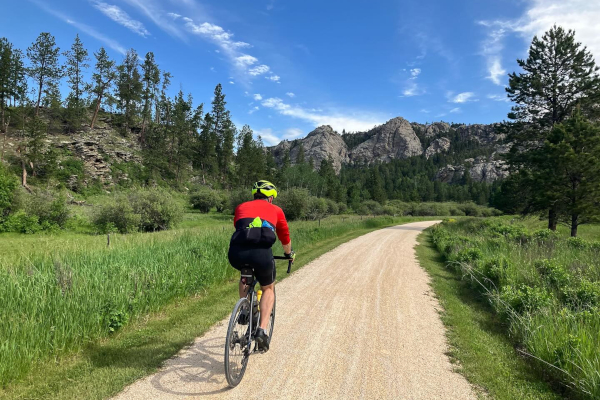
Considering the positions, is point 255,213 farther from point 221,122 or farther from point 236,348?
point 221,122

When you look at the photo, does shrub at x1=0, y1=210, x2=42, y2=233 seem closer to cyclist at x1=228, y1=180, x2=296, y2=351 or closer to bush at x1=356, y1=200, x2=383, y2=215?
cyclist at x1=228, y1=180, x2=296, y2=351

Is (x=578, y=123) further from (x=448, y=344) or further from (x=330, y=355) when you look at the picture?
(x=330, y=355)

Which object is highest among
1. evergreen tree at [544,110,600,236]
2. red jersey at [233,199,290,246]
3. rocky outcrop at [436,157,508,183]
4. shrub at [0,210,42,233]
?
rocky outcrop at [436,157,508,183]

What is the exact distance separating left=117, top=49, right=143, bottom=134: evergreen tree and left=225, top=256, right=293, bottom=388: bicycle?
7318 cm

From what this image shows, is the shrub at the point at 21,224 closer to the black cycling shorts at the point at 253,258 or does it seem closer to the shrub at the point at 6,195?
the shrub at the point at 6,195

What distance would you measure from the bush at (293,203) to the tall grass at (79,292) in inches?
1307

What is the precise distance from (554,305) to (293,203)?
36519 millimetres

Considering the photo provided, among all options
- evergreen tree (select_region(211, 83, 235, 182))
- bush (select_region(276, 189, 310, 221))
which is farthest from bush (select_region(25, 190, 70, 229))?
evergreen tree (select_region(211, 83, 235, 182))

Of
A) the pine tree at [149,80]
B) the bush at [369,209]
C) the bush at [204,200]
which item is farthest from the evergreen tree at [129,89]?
the bush at [369,209]

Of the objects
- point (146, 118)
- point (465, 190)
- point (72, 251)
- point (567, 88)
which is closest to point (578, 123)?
point (567, 88)

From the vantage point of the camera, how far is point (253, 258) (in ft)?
12.0

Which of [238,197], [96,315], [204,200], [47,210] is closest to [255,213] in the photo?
[96,315]

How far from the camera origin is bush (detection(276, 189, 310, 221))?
42.0 metres

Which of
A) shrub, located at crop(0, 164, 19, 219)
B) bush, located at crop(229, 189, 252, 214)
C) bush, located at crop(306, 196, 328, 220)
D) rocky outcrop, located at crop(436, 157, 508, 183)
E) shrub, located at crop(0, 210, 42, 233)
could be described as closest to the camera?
shrub, located at crop(0, 210, 42, 233)
